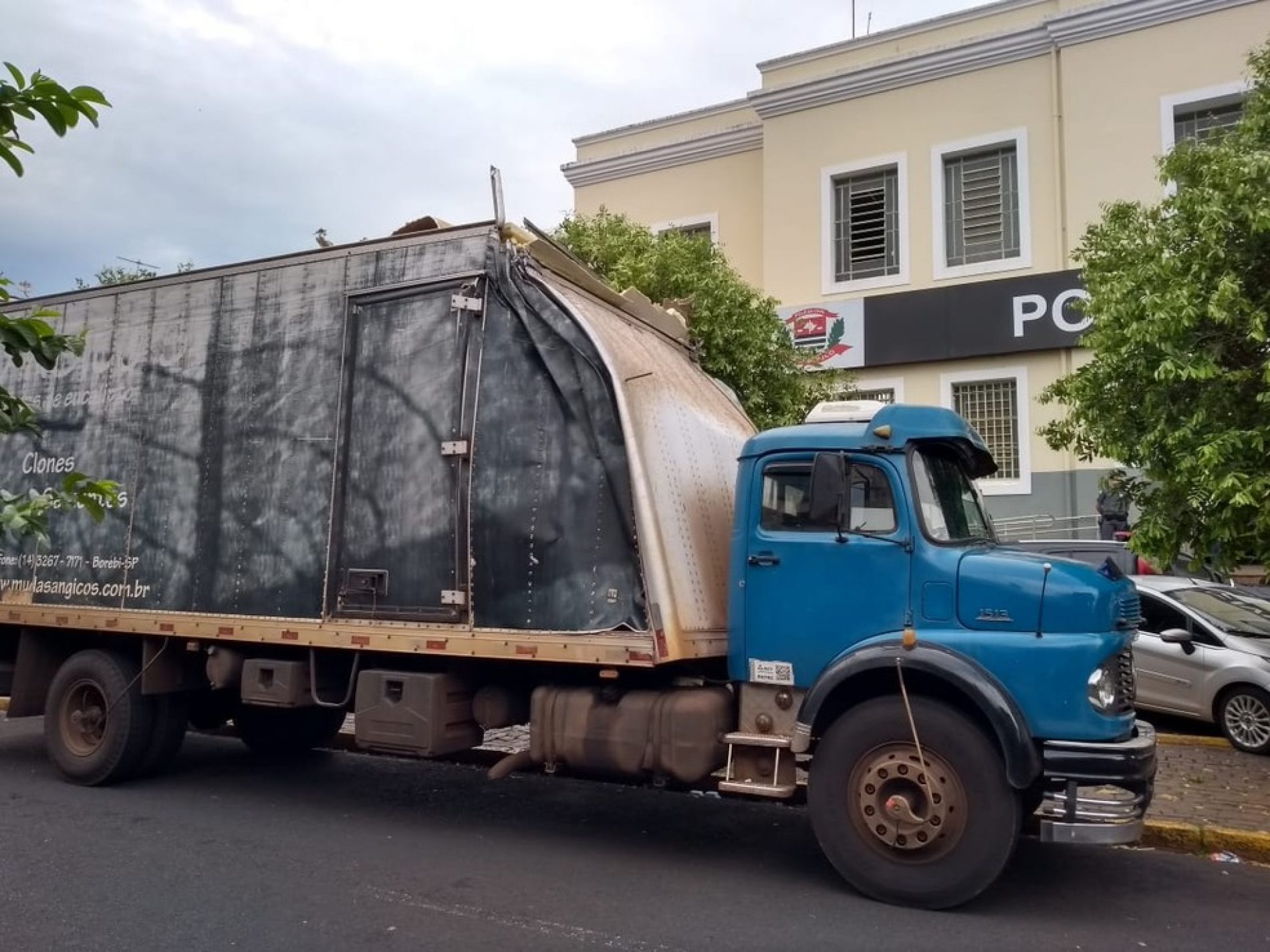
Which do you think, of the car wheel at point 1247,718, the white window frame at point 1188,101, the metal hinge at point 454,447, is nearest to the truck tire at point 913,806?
the metal hinge at point 454,447

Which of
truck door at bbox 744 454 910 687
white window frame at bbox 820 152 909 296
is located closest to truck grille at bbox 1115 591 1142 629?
truck door at bbox 744 454 910 687

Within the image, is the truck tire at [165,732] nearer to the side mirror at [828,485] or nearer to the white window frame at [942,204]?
the side mirror at [828,485]

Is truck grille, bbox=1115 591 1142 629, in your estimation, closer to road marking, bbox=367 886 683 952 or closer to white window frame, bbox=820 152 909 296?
road marking, bbox=367 886 683 952

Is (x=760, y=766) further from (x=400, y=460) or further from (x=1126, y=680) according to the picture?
(x=400, y=460)

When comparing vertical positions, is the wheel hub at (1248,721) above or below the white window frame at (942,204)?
below

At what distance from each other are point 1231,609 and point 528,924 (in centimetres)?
833

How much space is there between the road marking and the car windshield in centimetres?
752

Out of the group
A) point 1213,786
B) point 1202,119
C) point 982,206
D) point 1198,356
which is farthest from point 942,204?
point 1213,786

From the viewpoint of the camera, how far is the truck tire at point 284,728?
934 cm

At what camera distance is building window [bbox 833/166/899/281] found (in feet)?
55.1

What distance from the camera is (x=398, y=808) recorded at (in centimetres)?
758

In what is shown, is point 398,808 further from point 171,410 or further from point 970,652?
point 970,652

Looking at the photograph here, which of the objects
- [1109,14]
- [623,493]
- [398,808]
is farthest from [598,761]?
[1109,14]

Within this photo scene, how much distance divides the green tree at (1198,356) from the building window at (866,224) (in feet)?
27.2
